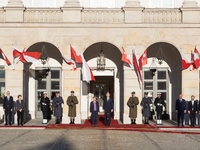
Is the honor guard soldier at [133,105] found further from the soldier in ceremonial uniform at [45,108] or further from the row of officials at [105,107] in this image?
the soldier in ceremonial uniform at [45,108]

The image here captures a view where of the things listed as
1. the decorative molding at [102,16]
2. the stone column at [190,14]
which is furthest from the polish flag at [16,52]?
the stone column at [190,14]

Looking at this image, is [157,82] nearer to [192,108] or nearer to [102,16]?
[192,108]

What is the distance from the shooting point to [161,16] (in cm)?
1686

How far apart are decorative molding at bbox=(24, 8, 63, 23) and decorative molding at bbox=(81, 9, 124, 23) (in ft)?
4.31

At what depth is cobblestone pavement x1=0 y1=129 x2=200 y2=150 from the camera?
379 inches

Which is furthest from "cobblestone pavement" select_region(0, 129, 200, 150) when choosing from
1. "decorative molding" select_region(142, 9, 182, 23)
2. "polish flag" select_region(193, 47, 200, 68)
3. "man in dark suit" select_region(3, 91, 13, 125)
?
"decorative molding" select_region(142, 9, 182, 23)

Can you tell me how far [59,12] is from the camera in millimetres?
16859

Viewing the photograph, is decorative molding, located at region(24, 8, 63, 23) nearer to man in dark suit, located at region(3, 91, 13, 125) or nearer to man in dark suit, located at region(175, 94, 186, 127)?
man in dark suit, located at region(3, 91, 13, 125)

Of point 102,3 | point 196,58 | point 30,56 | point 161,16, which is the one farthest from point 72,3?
point 196,58

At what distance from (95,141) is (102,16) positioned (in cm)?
820

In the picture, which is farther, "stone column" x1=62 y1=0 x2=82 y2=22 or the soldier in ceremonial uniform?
"stone column" x1=62 y1=0 x2=82 y2=22

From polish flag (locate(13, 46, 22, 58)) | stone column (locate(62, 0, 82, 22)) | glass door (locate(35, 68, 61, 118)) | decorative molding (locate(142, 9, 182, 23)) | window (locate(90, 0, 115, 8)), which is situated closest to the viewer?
polish flag (locate(13, 46, 22, 58))

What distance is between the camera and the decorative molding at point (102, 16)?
16828mm

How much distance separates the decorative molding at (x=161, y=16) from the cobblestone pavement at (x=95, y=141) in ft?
22.8
